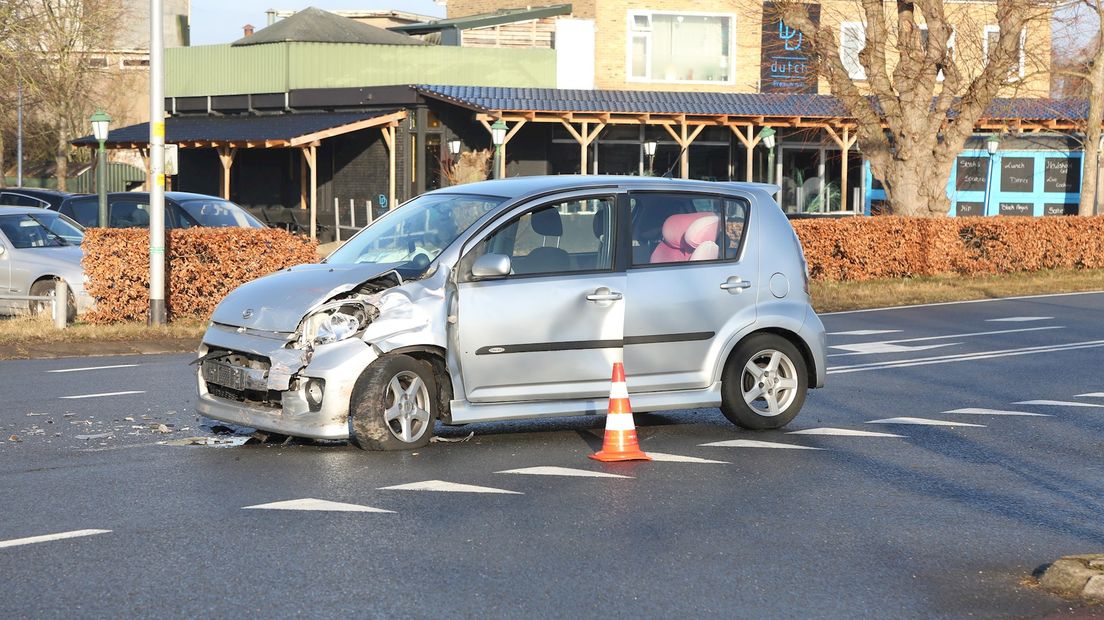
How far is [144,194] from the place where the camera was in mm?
23359

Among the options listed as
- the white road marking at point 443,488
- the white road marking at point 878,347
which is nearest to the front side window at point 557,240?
the white road marking at point 443,488

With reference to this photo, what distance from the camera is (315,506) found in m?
7.66

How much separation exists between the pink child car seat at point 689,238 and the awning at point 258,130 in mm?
25655

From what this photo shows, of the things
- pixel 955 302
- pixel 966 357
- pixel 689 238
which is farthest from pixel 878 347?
pixel 955 302

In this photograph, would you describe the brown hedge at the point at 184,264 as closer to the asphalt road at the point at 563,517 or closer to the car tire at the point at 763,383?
the asphalt road at the point at 563,517

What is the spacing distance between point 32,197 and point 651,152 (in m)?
17.5

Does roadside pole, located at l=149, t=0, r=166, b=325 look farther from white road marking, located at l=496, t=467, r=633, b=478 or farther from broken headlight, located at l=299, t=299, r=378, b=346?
white road marking, located at l=496, t=467, r=633, b=478

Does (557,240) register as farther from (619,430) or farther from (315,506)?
(315,506)

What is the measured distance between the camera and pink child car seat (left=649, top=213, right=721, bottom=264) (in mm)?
10234

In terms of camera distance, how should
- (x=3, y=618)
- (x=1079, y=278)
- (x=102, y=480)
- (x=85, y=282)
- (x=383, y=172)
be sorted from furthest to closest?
1. (x=383, y=172)
2. (x=1079, y=278)
3. (x=85, y=282)
4. (x=102, y=480)
5. (x=3, y=618)

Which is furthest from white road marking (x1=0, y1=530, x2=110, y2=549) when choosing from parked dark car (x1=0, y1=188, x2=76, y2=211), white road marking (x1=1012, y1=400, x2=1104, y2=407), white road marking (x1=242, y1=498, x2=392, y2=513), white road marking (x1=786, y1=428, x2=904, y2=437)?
parked dark car (x1=0, y1=188, x2=76, y2=211)

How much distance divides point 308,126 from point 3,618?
106 ft

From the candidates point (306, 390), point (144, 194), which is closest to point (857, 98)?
point (144, 194)

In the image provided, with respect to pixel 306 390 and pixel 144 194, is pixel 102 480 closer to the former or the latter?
pixel 306 390
